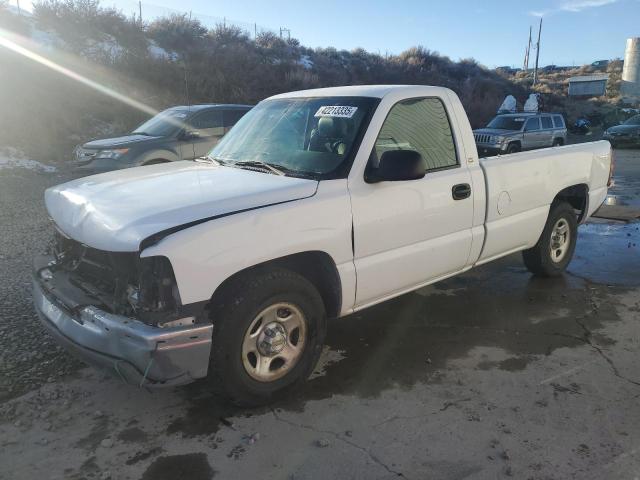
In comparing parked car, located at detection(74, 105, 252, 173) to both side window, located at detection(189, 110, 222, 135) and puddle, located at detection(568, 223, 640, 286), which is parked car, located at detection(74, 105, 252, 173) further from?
puddle, located at detection(568, 223, 640, 286)

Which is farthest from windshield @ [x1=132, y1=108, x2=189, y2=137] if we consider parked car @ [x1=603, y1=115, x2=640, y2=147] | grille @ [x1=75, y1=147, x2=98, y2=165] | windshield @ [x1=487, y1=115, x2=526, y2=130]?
parked car @ [x1=603, y1=115, x2=640, y2=147]

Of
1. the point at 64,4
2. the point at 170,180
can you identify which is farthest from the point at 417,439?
the point at 64,4

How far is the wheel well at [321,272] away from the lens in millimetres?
3361

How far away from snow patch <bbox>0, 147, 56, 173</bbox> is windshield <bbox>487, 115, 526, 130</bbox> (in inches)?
568

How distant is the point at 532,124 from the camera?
19.2m

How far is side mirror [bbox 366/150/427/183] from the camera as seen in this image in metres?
3.44

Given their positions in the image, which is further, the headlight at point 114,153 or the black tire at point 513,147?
the black tire at point 513,147

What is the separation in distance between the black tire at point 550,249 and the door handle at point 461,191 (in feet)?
5.11

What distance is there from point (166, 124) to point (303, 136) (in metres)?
6.84

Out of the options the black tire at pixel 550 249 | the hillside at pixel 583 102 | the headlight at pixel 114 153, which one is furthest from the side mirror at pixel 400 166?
the hillside at pixel 583 102

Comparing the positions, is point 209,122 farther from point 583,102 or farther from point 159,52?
point 583,102

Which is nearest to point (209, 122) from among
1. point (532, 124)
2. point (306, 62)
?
point (532, 124)

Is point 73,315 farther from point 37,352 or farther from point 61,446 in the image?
point 37,352

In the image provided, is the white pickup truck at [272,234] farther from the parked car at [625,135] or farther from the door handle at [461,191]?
the parked car at [625,135]
